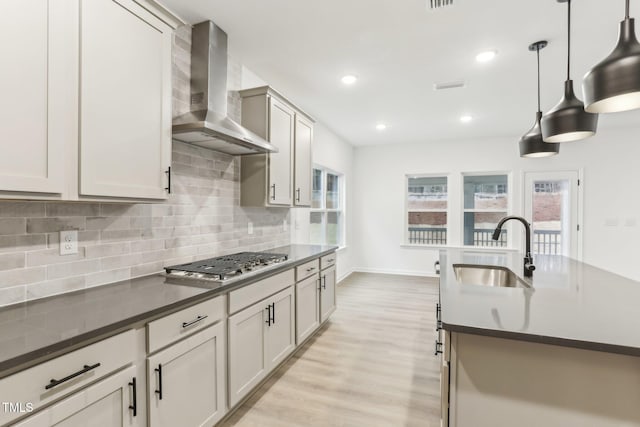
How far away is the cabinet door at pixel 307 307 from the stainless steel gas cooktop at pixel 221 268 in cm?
44

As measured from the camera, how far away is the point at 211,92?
2350 mm

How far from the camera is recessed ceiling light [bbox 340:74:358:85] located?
323 cm

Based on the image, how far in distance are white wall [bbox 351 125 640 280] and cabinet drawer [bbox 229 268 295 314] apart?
4247 mm

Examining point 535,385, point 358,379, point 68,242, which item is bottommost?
point 358,379

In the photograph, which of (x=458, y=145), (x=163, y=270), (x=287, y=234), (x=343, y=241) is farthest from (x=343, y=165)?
(x=163, y=270)

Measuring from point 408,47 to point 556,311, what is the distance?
2300mm

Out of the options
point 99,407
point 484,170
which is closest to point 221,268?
point 99,407

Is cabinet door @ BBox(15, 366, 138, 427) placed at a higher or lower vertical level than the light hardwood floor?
higher

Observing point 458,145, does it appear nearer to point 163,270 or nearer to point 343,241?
point 343,241

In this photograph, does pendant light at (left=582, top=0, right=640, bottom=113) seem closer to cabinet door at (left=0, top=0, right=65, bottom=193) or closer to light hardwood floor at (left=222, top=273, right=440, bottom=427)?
light hardwood floor at (left=222, top=273, right=440, bottom=427)


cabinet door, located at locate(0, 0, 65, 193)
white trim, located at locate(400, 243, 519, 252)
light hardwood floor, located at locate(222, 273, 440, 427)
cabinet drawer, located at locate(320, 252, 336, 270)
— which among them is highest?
cabinet door, located at locate(0, 0, 65, 193)

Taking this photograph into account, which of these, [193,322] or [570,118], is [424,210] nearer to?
[570,118]

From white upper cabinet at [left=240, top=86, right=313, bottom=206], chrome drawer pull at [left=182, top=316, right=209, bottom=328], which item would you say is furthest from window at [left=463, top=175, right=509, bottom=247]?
chrome drawer pull at [left=182, top=316, right=209, bottom=328]

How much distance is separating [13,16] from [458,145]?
20.6ft
